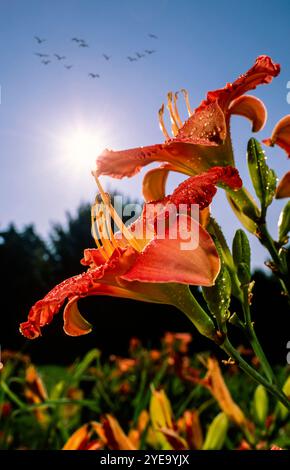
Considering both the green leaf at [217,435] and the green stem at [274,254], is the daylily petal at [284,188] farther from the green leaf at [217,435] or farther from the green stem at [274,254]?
the green leaf at [217,435]

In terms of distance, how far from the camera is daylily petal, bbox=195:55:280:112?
16.1 inches

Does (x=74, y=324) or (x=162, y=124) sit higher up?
(x=162, y=124)

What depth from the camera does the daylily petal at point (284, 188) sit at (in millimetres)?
438

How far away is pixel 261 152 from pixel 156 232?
174 mm

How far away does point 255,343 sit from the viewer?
0.37 metres

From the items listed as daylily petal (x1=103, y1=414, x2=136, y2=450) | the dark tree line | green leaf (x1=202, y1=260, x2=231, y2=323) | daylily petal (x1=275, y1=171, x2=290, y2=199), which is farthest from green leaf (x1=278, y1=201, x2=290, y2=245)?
the dark tree line

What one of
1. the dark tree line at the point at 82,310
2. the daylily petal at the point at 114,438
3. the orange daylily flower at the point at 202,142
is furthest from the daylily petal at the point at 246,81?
the dark tree line at the point at 82,310

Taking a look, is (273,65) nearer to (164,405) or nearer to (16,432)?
(164,405)

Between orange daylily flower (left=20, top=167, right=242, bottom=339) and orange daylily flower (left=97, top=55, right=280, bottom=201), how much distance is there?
6 centimetres

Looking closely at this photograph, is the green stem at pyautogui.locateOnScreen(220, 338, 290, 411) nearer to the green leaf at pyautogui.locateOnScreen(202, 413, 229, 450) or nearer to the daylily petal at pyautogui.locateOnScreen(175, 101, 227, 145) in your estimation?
the daylily petal at pyautogui.locateOnScreen(175, 101, 227, 145)

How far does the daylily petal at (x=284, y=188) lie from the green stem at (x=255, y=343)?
10 centimetres

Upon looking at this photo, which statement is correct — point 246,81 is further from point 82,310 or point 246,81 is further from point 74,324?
point 82,310

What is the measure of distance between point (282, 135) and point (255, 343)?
0.20 meters

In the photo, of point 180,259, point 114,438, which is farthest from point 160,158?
point 114,438
